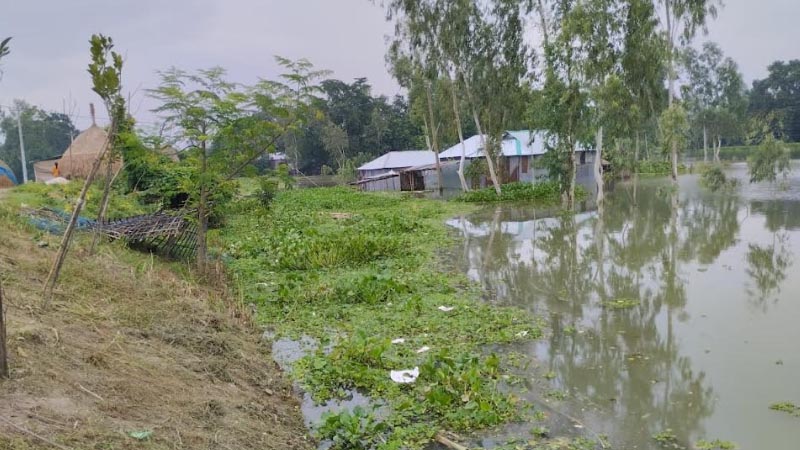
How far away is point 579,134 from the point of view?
2186 cm

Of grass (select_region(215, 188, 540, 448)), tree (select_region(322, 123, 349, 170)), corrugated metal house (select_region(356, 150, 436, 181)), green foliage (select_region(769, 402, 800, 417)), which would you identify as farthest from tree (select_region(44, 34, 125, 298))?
tree (select_region(322, 123, 349, 170))

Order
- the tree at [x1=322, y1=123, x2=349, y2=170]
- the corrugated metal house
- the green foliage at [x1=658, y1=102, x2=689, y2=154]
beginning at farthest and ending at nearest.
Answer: the tree at [x1=322, y1=123, x2=349, y2=170] < the corrugated metal house < the green foliage at [x1=658, y1=102, x2=689, y2=154]

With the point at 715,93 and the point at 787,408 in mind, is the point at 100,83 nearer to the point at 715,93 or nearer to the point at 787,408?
the point at 787,408

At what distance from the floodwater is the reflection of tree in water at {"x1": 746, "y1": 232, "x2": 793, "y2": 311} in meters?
0.03

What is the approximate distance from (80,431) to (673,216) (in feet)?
63.7

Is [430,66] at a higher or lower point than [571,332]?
higher

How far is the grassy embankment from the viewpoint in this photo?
338cm

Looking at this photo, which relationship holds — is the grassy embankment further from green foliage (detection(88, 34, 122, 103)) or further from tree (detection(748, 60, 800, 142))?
tree (detection(748, 60, 800, 142))

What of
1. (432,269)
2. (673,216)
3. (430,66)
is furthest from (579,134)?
(432,269)

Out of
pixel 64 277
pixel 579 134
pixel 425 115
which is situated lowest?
pixel 64 277

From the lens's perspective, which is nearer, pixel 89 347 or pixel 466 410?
pixel 89 347

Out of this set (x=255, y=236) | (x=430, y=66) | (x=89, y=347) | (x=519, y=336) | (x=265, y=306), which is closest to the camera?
(x=89, y=347)

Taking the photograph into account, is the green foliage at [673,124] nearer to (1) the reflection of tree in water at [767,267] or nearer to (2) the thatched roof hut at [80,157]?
(1) the reflection of tree in water at [767,267]

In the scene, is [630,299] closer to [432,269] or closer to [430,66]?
[432,269]
